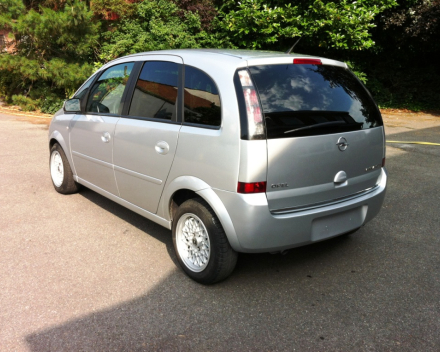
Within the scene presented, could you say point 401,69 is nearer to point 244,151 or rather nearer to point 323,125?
point 323,125

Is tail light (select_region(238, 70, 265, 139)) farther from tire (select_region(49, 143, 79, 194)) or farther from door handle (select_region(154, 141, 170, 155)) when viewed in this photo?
tire (select_region(49, 143, 79, 194))

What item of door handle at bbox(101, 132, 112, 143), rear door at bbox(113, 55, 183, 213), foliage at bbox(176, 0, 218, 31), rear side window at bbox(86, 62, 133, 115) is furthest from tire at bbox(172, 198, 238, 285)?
foliage at bbox(176, 0, 218, 31)

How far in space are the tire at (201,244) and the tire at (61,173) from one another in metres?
2.42

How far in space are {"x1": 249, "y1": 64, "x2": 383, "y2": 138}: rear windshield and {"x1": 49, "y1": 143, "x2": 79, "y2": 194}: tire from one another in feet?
10.6

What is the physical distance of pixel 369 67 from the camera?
58.2ft

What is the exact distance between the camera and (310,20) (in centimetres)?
1416

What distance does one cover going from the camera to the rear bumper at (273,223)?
3150 millimetres

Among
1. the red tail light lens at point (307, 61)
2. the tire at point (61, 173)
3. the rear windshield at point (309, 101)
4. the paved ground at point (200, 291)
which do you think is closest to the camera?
the paved ground at point (200, 291)

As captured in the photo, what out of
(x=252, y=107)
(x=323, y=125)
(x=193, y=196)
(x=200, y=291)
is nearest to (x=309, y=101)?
(x=323, y=125)

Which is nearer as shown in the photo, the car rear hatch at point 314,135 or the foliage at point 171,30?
the car rear hatch at point 314,135

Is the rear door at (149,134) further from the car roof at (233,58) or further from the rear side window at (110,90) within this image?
the rear side window at (110,90)

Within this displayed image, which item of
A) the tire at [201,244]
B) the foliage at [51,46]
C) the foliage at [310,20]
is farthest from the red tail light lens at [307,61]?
the foliage at [51,46]

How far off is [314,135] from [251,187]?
25.0 inches

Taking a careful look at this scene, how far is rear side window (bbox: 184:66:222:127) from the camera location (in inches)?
133
